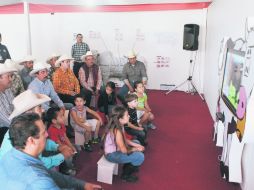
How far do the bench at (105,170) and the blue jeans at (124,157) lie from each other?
0.06 metres

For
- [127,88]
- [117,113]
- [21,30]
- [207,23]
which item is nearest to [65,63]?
[127,88]

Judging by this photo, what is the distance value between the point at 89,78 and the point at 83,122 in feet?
4.57

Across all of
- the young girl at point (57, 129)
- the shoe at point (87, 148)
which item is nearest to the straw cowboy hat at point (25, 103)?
the young girl at point (57, 129)

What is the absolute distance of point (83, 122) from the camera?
3.84 meters

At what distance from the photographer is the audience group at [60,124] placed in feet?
4.87

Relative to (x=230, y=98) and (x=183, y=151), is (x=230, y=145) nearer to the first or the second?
(x=230, y=98)

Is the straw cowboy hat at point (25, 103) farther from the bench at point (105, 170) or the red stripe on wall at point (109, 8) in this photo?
the red stripe on wall at point (109, 8)

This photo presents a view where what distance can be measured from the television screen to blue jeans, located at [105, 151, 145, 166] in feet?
3.55

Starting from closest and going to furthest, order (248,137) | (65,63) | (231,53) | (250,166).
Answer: (248,137) → (250,166) → (231,53) → (65,63)

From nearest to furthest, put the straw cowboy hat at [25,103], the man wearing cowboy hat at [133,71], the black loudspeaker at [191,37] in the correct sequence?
the straw cowboy hat at [25,103] < the man wearing cowboy hat at [133,71] < the black loudspeaker at [191,37]

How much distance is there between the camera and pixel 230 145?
282cm

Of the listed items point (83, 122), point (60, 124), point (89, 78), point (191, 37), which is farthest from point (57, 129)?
point (191, 37)

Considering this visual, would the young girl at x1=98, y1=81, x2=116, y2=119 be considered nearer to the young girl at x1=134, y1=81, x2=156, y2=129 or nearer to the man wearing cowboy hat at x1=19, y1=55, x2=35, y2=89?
the young girl at x1=134, y1=81, x2=156, y2=129

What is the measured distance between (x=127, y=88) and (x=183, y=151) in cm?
184
